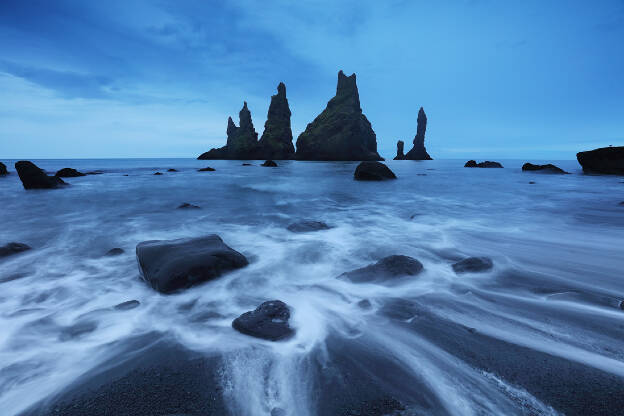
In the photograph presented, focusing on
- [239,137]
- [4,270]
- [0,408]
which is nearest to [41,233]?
[4,270]

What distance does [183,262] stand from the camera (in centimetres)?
384

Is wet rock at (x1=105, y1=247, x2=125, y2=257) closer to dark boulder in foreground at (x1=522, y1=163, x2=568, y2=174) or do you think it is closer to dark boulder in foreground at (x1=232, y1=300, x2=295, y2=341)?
dark boulder in foreground at (x1=232, y1=300, x2=295, y2=341)

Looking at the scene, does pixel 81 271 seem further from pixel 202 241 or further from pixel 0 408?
pixel 0 408

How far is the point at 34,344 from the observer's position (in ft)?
8.35

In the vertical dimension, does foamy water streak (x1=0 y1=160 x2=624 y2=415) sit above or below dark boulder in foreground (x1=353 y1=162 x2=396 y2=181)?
below

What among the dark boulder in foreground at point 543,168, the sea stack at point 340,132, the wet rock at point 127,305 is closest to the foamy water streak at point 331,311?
the wet rock at point 127,305

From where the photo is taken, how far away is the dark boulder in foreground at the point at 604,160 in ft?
94.0

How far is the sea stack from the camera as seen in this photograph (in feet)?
238

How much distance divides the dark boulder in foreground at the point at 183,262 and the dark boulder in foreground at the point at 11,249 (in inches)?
109

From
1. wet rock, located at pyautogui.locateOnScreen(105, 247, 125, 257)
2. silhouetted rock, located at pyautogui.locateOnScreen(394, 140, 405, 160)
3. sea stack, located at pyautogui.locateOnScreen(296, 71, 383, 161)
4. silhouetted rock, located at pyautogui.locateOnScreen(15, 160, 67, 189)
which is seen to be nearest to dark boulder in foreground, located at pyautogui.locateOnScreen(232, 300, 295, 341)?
wet rock, located at pyautogui.locateOnScreen(105, 247, 125, 257)

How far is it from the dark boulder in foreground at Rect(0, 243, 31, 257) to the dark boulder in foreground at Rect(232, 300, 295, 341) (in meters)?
5.13

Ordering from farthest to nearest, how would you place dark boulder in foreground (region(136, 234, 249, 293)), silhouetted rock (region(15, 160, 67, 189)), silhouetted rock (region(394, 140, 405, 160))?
silhouetted rock (region(394, 140, 405, 160)) → silhouetted rock (region(15, 160, 67, 189)) → dark boulder in foreground (region(136, 234, 249, 293))

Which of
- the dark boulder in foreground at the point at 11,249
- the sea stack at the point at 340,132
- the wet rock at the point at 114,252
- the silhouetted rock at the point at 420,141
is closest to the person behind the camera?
the dark boulder in foreground at the point at 11,249

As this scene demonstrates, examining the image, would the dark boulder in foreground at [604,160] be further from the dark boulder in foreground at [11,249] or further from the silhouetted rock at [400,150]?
the silhouetted rock at [400,150]
